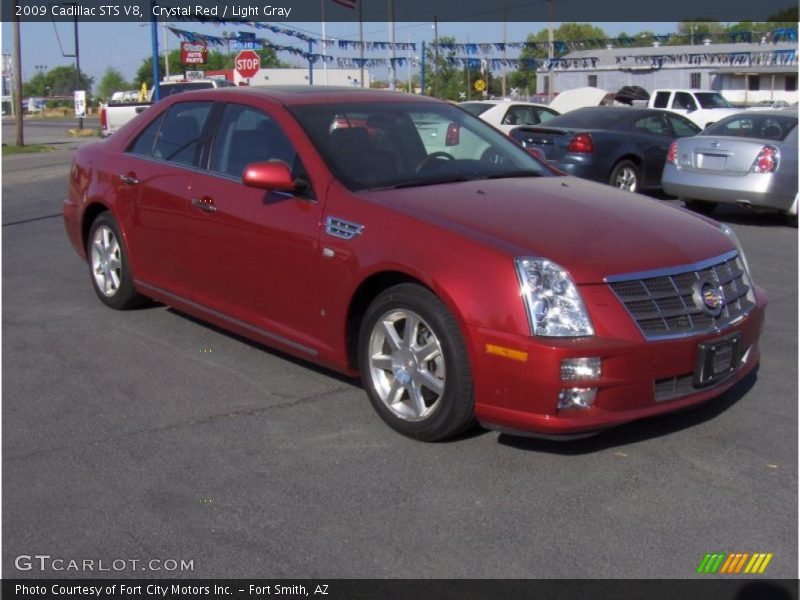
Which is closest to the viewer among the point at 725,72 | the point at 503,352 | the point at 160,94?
the point at 503,352

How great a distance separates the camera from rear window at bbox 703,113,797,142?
11.6 meters

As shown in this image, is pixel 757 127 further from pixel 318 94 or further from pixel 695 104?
pixel 695 104

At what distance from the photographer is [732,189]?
11172mm

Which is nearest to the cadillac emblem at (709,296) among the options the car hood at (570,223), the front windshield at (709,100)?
the car hood at (570,223)

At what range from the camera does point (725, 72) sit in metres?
54.7

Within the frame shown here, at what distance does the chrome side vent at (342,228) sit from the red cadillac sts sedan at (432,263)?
1cm

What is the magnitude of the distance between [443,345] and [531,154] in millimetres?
2111

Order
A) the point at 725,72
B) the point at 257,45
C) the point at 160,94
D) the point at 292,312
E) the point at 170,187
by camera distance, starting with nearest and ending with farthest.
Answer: the point at 292,312 → the point at 170,187 → the point at 160,94 → the point at 257,45 → the point at 725,72

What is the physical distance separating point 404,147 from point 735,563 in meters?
2.84

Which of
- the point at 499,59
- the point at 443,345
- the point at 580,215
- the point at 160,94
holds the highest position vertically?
the point at 499,59

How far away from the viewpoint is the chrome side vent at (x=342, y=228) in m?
4.59

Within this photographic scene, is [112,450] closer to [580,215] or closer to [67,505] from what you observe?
[67,505]

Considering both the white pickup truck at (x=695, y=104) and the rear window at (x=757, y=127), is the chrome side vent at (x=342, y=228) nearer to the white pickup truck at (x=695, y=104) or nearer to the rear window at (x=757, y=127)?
the rear window at (x=757, y=127)

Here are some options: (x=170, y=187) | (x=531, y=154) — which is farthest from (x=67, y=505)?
(x=531, y=154)
